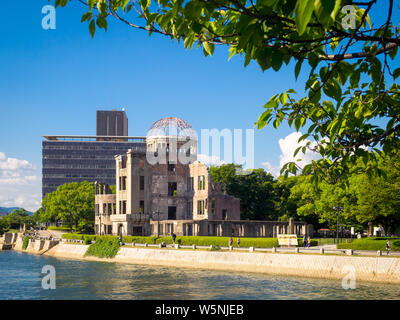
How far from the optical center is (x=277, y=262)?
157 ft

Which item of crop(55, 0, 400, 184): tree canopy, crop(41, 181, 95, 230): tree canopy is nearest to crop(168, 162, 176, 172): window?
crop(41, 181, 95, 230): tree canopy

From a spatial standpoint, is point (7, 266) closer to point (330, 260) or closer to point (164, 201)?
point (164, 201)

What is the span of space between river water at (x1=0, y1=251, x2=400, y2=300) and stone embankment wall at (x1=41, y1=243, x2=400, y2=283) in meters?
1.46

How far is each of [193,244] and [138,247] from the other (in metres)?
8.25

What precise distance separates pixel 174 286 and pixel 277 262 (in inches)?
470

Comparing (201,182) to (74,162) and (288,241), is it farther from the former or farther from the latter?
(74,162)

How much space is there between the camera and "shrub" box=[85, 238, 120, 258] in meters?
65.6

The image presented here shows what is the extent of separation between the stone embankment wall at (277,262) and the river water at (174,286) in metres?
1.46

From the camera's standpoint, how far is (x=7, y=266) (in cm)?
6084

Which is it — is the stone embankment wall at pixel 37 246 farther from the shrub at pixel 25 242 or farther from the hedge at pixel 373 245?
the hedge at pixel 373 245

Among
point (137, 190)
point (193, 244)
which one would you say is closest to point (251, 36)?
point (193, 244)

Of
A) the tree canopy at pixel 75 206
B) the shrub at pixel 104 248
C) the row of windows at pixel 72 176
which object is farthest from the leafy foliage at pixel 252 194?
the row of windows at pixel 72 176

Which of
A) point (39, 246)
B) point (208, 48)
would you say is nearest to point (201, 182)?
point (39, 246)

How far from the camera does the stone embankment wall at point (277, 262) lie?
133 ft
